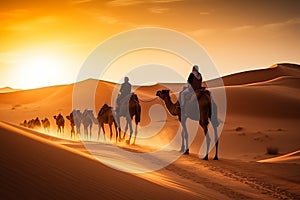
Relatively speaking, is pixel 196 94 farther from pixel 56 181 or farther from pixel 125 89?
pixel 56 181

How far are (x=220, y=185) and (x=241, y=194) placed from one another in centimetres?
116

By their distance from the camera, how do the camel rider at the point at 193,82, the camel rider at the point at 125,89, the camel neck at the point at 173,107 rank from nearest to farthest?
the camel rider at the point at 193,82 → the camel neck at the point at 173,107 → the camel rider at the point at 125,89

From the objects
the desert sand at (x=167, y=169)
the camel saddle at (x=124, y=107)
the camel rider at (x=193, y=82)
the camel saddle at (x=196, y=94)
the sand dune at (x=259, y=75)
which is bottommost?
the desert sand at (x=167, y=169)

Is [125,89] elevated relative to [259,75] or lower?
lower

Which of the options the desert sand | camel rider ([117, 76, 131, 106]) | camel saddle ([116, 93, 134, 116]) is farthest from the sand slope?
camel saddle ([116, 93, 134, 116])

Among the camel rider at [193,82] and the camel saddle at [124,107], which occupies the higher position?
the camel rider at [193,82]

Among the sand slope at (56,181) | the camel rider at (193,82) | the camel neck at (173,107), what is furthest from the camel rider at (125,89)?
the sand slope at (56,181)

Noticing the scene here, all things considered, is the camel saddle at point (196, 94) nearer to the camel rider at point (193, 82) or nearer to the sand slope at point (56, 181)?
the camel rider at point (193, 82)

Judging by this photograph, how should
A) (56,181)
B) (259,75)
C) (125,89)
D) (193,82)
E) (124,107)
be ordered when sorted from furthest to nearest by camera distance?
(259,75), (124,107), (125,89), (193,82), (56,181)

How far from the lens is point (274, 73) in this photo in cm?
10850

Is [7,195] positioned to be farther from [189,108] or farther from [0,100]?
[0,100]

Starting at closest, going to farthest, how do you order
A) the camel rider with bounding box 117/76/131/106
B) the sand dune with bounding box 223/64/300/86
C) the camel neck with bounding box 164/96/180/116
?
the camel neck with bounding box 164/96/180/116 < the camel rider with bounding box 117/76/131/106 < the sand dune with bounding box 223/64/300/86

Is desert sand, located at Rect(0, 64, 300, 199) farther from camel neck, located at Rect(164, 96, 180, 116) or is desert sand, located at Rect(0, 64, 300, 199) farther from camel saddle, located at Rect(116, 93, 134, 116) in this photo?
camel saddle, located at Rect(116, 93, 134, 116)

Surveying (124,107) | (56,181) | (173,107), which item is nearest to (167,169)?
(173,107)
